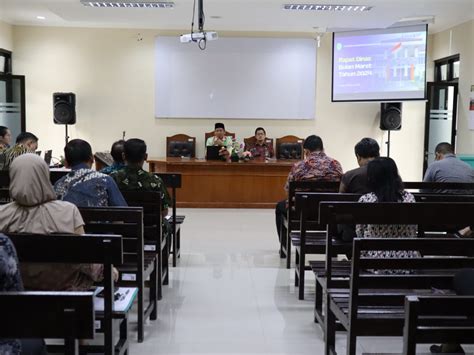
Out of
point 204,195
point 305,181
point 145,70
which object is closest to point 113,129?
point 145,70

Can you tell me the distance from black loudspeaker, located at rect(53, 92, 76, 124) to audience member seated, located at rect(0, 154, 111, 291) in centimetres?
723

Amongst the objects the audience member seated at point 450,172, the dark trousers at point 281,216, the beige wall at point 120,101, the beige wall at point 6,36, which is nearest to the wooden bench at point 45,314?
the dark trousers at point 281,216

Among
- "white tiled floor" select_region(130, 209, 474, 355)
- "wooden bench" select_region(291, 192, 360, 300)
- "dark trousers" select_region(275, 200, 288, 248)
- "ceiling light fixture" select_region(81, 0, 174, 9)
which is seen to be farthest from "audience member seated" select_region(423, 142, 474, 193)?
"ceiling light fixture" select_region(81, 0, 174, 9)

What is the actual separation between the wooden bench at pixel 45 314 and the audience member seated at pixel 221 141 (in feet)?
21.2

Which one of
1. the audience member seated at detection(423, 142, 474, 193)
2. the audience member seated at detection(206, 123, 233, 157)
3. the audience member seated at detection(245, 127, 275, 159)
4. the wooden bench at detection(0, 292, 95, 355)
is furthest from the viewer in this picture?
the audience member seated at detection(245, 127, 275, 159)

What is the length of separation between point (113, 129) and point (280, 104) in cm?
318

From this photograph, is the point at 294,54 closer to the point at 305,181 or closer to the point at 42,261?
the point at 305,181

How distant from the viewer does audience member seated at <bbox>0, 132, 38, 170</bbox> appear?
5156mm

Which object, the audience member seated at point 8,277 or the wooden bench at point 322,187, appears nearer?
the audience member seated at point 8,277

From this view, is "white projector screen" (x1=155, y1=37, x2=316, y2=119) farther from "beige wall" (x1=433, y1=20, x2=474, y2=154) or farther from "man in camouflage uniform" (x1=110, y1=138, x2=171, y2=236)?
"man in camouflage uniform" (x1=110, y1=138, x2=171, y2=236)

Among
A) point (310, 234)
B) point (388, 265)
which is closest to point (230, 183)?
point (310, 234)

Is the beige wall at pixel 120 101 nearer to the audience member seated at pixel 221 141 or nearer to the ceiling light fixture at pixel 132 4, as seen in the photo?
the audience member seated at pixel 221 141

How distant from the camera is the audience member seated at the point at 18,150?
5156 millimetres

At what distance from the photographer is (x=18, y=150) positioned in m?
5.28
